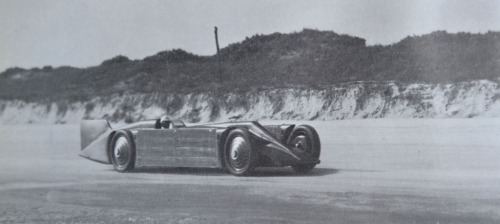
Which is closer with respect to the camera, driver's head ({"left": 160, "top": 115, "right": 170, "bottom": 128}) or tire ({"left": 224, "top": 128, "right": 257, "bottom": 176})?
tire ({"left": 224, "top": 128, "right": 257, "bottom": 176})

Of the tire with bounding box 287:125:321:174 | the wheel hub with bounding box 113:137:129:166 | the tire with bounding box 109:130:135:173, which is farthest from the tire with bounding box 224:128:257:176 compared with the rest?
the wheel hub with bounding box 113:137:129:166

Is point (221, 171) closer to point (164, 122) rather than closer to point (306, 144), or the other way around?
point (164, 122)

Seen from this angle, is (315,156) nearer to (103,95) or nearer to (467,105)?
(103,95)

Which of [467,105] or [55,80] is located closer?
[55,80]

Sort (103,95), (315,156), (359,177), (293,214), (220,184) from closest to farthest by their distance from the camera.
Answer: (293,214)
(220,184)
(359,177)
(315,156)
(103,95)

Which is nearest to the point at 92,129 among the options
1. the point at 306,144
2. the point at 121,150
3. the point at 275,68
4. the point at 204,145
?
the point at 121,150

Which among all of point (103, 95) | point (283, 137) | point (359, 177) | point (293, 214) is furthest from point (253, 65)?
point (293, 214)

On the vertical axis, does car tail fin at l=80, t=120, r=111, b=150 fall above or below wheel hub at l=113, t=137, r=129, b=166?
above

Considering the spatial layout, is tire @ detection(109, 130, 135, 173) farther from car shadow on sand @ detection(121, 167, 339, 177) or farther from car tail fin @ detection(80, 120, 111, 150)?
car tail fin @ detection(80, 120, 111, 150)
